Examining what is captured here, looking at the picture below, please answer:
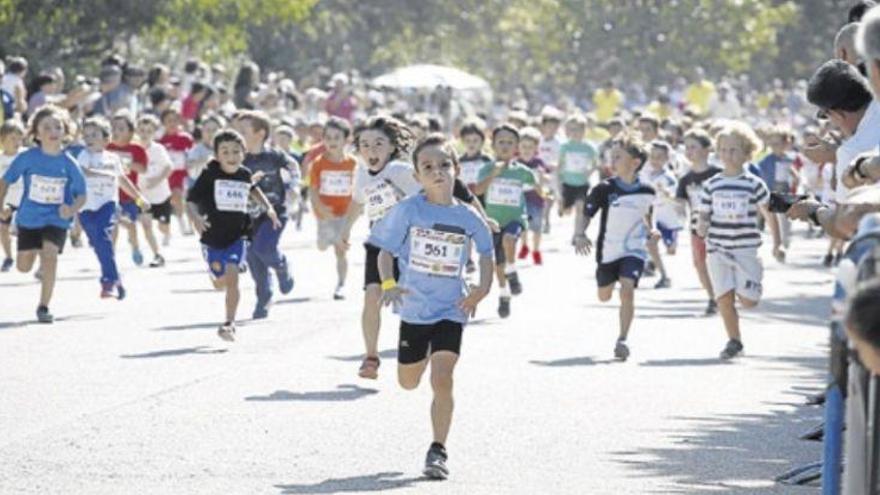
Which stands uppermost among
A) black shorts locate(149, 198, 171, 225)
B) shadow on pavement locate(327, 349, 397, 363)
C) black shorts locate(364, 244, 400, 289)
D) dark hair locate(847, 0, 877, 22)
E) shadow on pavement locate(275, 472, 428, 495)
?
dark hair locate(847, 0, 877, 22)

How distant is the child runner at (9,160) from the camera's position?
22.6 meters

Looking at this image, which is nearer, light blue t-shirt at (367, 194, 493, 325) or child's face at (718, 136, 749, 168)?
light blue t-shirt at (367, 194, 493, 325)

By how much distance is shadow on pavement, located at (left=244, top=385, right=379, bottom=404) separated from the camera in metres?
13.4

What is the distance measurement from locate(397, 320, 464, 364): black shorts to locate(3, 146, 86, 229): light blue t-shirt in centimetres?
752

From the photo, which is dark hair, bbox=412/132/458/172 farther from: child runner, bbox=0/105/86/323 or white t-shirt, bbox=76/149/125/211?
white t-shirt, bbox=76/149/125/211

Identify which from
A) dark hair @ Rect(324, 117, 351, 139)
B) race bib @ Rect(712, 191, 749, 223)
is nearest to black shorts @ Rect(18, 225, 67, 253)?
dark hair @ Rect(324, 117, 351, 139)

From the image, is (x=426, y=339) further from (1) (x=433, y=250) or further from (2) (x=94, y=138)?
(2) (x=94, y=138)

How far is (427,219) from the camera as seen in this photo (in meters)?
11.4

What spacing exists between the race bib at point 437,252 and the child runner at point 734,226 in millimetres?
5414

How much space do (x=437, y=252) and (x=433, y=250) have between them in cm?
2

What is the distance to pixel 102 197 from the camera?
2070 cm

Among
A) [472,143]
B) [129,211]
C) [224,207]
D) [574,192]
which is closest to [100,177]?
[472,143]

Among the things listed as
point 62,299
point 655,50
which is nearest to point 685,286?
point 62,299

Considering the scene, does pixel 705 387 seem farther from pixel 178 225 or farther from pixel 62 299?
pixel 178 225
